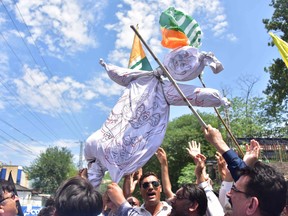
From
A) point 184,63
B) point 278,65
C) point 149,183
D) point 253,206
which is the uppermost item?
point 278,65

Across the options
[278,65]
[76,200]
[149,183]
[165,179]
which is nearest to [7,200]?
[76,200]

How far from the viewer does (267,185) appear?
1718mm

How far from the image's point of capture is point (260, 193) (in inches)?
67.7

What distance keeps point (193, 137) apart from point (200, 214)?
19.5 metres

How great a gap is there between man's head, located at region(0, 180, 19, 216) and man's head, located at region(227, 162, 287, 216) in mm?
1748

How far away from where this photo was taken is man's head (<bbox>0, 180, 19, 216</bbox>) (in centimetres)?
255

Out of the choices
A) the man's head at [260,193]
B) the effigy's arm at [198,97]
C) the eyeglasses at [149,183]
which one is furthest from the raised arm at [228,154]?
the effigy's arm at [198,97]

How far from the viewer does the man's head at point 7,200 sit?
2.55 m

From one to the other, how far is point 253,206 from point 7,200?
1898 millimetres

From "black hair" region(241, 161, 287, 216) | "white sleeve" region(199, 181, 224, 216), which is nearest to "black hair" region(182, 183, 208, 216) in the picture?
"white sleeve" region(199, 181, 224, 216)

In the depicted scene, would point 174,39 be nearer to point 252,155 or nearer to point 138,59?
point 138,59

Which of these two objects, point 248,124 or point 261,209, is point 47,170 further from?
point 261,209

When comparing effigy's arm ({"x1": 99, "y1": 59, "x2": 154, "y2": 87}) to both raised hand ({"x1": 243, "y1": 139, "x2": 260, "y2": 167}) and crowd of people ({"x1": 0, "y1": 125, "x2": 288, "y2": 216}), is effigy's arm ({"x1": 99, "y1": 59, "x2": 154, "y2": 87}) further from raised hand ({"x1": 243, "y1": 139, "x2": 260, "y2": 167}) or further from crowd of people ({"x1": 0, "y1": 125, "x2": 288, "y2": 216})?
raised hand ({"x1": 243, "y1": 139, "x2": 260, "y2": 167})

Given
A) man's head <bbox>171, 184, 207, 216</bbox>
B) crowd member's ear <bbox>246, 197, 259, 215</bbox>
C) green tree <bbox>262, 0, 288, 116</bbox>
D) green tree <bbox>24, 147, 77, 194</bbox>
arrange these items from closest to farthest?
crowd member's ear <bbox>246, 197, 259, 215</bbox>
man's head <bbox>171, 184, 207, 216</bbox>
green tree <bbox>262, 0, 288, 116</bbox>
green tree <bbox>24, 147, 77, 194</bbox>
